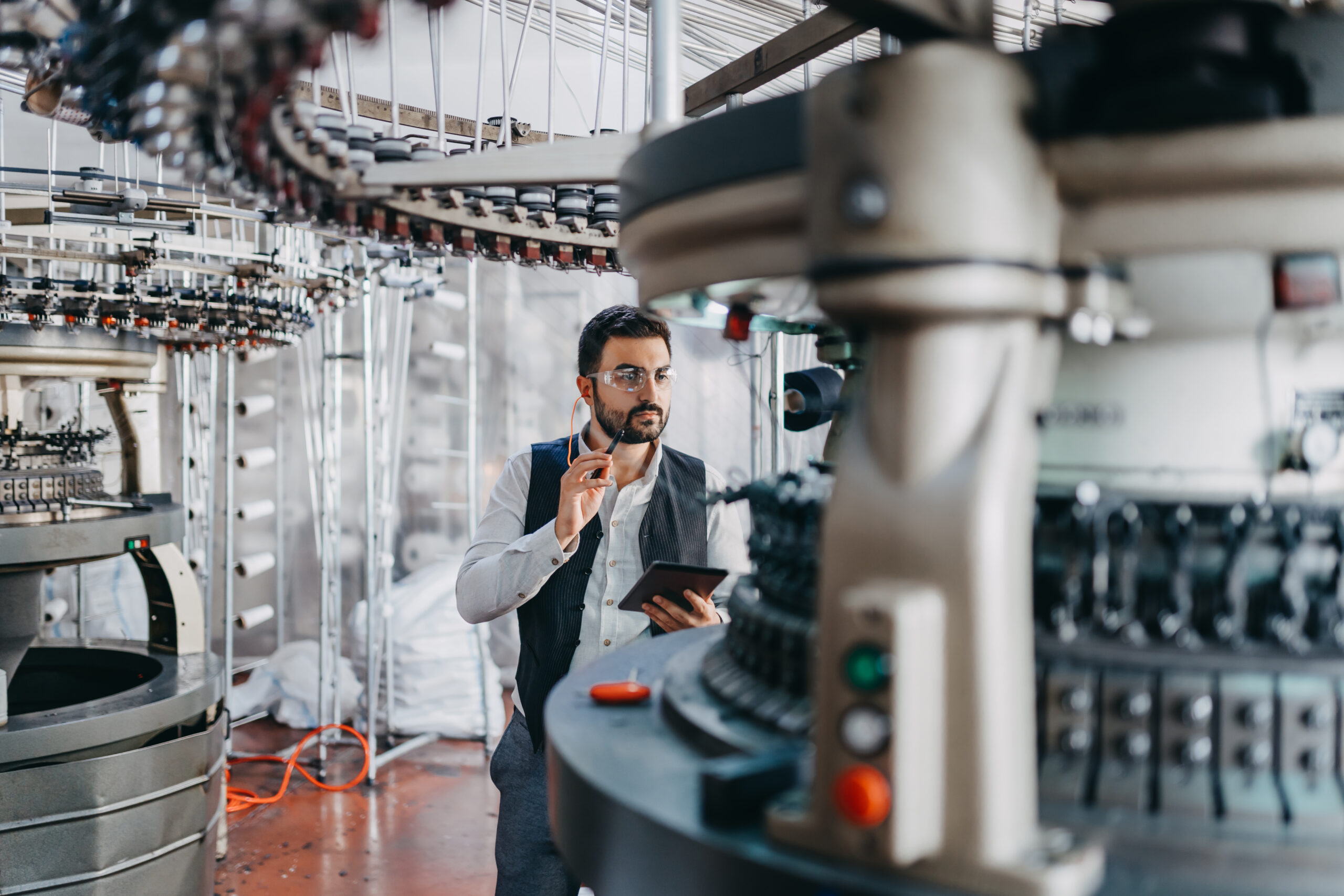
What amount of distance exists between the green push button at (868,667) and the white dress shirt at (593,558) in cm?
150

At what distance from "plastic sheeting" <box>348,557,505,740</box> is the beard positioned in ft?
9.77

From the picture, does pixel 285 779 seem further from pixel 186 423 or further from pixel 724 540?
pixel 724 540

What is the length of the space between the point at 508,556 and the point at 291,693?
3763 millimetres

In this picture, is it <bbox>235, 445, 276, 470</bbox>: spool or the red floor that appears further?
<bbox>235, 445, 276, 470</bbox>: spool

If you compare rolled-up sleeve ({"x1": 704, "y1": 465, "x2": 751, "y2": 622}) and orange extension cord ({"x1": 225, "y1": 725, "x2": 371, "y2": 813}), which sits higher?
rolled-up sleeve ({"x1": 704, "y1": 465, "x2": 751, "y2": 622})

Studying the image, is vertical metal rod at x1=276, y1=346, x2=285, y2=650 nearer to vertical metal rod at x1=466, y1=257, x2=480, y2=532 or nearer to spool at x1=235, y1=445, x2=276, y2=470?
spool at x1=235, y1=445, x2=276, y2=470

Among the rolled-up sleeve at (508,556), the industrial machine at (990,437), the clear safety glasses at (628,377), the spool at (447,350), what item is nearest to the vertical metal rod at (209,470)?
the spool at (447,350)

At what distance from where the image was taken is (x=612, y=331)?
220 centimetres

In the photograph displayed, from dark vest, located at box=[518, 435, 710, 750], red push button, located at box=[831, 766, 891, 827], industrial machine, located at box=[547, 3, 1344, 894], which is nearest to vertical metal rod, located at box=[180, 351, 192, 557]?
dark vest, located at box=[518, 435, 710, 750]

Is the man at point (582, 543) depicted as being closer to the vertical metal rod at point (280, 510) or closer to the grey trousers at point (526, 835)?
the grey trousers at point (526, 835)

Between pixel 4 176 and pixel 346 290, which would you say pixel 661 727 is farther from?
pixel 4 176

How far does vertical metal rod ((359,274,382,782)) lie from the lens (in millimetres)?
4344

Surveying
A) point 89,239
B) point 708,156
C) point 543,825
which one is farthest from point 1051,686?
point 89,239

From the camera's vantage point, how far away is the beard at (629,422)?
7.17 feet
